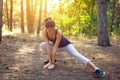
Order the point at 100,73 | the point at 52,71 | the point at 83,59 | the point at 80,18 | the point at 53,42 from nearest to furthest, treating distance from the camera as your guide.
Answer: the point at 100,73
the point at 83,59
the point at 52,71
the point at 53,42
the point at 80,18

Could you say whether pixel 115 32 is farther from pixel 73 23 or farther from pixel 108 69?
pixel 108 69

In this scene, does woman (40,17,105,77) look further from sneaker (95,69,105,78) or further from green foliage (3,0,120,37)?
green foliage (3,0,120,37)

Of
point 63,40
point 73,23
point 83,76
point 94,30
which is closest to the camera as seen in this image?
point 83,76

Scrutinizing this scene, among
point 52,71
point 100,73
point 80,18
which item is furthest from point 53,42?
point 80,18

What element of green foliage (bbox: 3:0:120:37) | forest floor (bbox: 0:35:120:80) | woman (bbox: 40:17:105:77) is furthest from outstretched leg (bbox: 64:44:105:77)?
green foliage (bbox: 3:0:120:37)

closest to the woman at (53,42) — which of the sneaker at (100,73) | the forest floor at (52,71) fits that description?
the forest floor at (52,71)

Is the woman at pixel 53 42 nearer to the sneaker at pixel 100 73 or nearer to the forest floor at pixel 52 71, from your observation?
the forest floor at pixel 52 71

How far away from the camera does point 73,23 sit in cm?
3553

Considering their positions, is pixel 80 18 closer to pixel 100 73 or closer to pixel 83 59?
pixel 83 59

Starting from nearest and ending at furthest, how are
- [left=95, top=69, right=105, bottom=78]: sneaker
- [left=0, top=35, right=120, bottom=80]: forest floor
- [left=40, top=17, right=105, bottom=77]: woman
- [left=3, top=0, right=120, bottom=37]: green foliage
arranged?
[left=95, top=69, right=105, bottom=78]: sneaker → [left=0, top=35, right=120, bottom=80]: forest floor → [left=40, top=17, right=105, bottom=77]: woman → [left=3, top=0, right=120, bottom=37]: green foliage

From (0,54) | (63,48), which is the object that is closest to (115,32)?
(0,54)

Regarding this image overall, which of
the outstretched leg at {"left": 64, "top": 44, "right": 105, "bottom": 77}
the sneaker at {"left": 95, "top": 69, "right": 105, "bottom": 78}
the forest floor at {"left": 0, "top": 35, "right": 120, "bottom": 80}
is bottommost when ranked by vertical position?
the forest floor at {"left": 0, "top": 35, "right": 120, "bottom": 80}

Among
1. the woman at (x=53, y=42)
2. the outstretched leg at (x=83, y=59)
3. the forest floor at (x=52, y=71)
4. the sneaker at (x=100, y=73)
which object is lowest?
the forest floor at (x=52, y=71)

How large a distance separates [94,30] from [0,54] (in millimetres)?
19551
